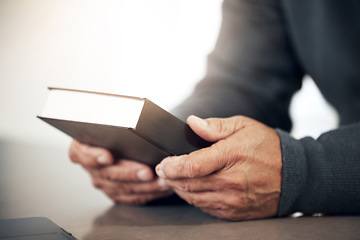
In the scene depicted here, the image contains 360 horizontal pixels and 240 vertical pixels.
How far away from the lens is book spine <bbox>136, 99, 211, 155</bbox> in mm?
379

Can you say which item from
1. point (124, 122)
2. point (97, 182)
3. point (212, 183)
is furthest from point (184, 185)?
point (97, 182)

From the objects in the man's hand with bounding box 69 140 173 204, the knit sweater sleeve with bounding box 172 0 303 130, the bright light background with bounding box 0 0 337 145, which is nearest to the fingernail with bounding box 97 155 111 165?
the man's hand with bounding box 69 140 173 204

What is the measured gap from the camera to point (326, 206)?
1.62ft

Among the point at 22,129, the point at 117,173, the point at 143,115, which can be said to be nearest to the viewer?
the point at 143,115

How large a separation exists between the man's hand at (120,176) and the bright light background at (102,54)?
4.43 ft

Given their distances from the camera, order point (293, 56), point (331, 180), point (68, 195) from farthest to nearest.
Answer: point (293, 56) < point (68, 195) < point (331, 180)

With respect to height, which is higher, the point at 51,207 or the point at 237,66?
the point at 237,66

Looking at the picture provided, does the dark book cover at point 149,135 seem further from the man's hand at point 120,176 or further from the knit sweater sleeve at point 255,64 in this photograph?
the knit sweater sleeve at point 255,64

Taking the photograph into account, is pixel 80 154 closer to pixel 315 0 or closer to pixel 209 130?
A: pixel 209 130

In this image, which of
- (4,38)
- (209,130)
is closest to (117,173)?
(209,130)

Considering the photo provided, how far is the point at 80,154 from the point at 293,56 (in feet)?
2.14

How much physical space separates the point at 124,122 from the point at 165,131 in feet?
0.16

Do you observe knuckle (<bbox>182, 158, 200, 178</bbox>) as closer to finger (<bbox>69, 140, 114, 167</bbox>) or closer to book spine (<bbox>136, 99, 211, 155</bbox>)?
book spine (<bbox>136, 99, 211, 155</bbox>)

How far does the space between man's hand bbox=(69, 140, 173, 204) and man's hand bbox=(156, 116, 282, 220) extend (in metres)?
0.11
